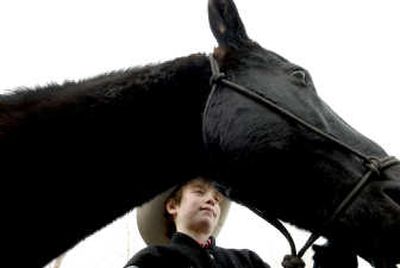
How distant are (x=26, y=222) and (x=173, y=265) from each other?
4.11 feet

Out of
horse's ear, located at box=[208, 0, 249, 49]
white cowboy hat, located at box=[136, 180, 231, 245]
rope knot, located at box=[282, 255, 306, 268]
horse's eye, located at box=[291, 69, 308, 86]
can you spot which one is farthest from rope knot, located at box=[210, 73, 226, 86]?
white cowboy hat, located at box=[136, 180, 231, 245]

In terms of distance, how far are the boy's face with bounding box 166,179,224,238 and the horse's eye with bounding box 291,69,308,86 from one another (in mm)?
1137

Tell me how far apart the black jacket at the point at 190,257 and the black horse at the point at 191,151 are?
22.8 inches

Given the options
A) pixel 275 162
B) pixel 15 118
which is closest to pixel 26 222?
pixel 15 118

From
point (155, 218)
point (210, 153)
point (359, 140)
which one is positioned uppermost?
point (359, 140)

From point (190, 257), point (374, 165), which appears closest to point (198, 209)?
point (190, 257)

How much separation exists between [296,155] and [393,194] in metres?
0.53

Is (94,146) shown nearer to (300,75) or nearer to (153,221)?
(300,75)

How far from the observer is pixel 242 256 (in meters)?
4.41

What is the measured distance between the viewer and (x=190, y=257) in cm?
405

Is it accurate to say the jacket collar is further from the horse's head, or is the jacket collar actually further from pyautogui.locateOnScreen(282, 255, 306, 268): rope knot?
pyautogui.locateOnScreen(282, 255, 306, 268): rope knot

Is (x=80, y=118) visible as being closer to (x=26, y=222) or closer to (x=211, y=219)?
(x=26, y=222)

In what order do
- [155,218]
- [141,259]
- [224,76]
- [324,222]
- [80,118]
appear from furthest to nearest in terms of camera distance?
1. [155,218]
2. [141,259]
3. [224,76]
4. [80,118]
5. [324,222]

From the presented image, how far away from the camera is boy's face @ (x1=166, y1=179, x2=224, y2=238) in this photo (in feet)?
14.5
